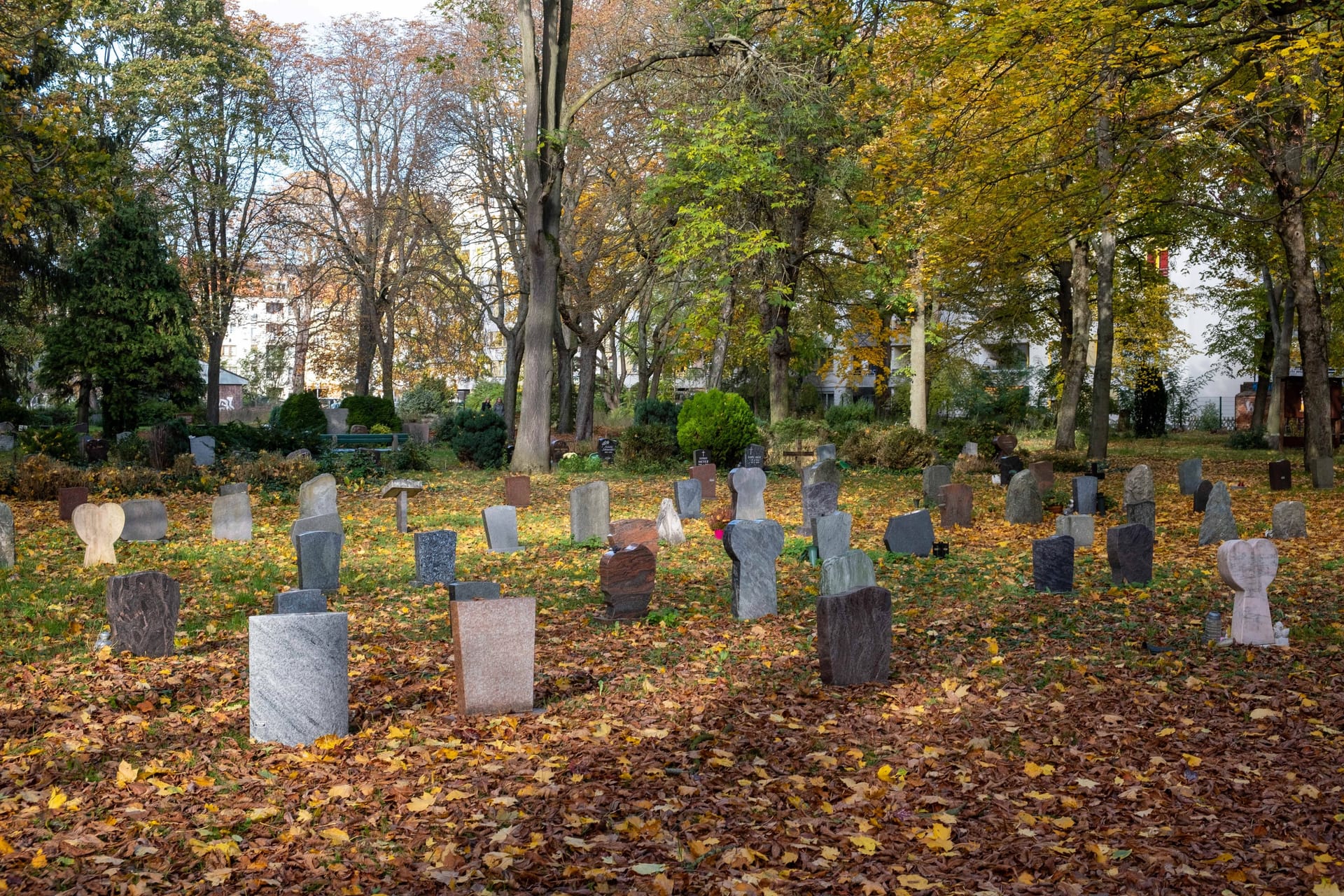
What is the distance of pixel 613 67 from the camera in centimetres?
2770

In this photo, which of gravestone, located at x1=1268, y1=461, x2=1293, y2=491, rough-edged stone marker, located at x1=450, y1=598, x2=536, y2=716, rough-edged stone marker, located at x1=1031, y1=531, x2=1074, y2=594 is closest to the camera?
rough-edged stone marker, located at x1=450, y1=598, x2=536, y2=716

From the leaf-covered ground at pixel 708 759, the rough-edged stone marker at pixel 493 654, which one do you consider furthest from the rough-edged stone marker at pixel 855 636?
the rough-edged stone marker at pixel 493 654

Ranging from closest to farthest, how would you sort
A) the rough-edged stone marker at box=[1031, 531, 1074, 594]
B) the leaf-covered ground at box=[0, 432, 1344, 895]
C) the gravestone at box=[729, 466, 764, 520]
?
1. the leaf-covered ground at box=[0, 432, 1344, 895]
2. the rough-edged stone marker at box=[1031, 531, 1074, 594]
3. the gravestone at box=[729, 466, 764, 520]

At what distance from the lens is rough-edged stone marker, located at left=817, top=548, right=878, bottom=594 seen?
834 centimetres

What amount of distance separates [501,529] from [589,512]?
1.19 meters

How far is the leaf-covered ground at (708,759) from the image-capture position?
4293mm

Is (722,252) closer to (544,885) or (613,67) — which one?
(613,67)

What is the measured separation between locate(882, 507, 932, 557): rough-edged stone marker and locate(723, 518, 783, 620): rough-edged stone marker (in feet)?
10.7

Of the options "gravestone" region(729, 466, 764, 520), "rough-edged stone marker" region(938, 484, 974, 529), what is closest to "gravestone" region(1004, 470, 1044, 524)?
"rough-edged stone marker" region(938, 484, 974, 529)

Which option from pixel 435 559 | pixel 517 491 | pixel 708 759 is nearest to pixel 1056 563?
pixel 708 759

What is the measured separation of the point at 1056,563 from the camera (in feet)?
31.7

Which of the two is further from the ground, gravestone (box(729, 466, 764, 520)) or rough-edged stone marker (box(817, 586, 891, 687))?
gravestone (box(729, 466, 764, 520))

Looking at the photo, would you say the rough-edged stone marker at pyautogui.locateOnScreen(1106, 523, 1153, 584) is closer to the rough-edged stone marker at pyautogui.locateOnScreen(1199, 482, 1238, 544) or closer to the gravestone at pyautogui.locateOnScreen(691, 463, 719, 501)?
the rough-edged stone marker at pyautogui.locateOnScreen(1199, 482, 1238, 544)

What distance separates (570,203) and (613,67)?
4.97 meters
